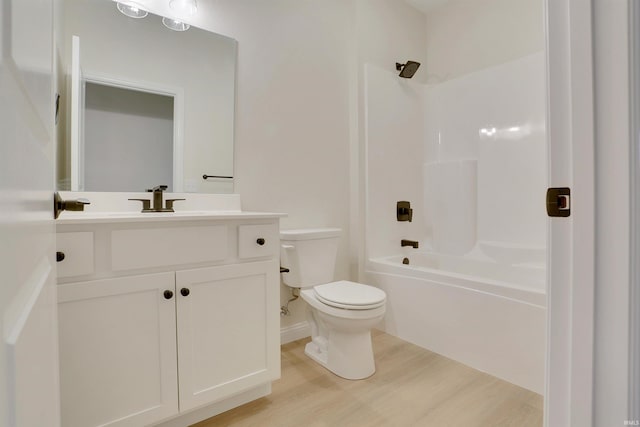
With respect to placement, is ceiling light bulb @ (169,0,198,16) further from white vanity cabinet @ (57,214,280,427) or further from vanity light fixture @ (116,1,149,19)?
white vanity cabinet @ (57,214,280,427)

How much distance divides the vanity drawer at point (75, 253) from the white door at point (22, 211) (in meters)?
0.69

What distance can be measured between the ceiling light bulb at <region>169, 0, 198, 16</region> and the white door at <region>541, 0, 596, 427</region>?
6.00 feet

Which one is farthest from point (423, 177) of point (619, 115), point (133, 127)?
point (619, 115)

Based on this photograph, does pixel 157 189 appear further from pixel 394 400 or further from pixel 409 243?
pixel 409 243

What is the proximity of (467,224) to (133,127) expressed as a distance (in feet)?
8.24

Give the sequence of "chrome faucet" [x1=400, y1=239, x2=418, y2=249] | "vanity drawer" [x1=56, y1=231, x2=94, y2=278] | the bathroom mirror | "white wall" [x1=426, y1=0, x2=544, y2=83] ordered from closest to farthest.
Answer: "vanity drawer" [x1=56, y1=231, x2=94, y2=278]
the bathroom mirror
"white wall" [x1=426, y1=0, x2=544, y2=83]
"chrome faucet" [x1=400, y1=239, x2=418, y2=249]

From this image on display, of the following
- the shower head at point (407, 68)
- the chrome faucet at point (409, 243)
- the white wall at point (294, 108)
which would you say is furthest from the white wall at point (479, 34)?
the chrome faucet at point (409, 243)

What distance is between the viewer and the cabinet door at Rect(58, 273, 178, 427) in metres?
1.05

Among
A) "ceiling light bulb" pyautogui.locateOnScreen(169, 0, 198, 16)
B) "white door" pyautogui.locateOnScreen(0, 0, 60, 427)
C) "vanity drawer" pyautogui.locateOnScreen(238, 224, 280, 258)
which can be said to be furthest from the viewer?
"ceiling light bulb" pyautogui.locateOnScreen(169, 0, 198, 16)

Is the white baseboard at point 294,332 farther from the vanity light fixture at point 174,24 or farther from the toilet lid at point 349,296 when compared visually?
the vanity light fixture at point 174,24

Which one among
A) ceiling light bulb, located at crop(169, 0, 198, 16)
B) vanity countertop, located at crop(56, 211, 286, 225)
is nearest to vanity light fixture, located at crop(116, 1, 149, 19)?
ceiling light bulb, located at crop(169, 0, 198, 16)

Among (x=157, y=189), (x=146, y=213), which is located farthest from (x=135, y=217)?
(x=157, y=189)

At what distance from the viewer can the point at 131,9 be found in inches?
64.4

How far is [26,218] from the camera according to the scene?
1.16 feet
